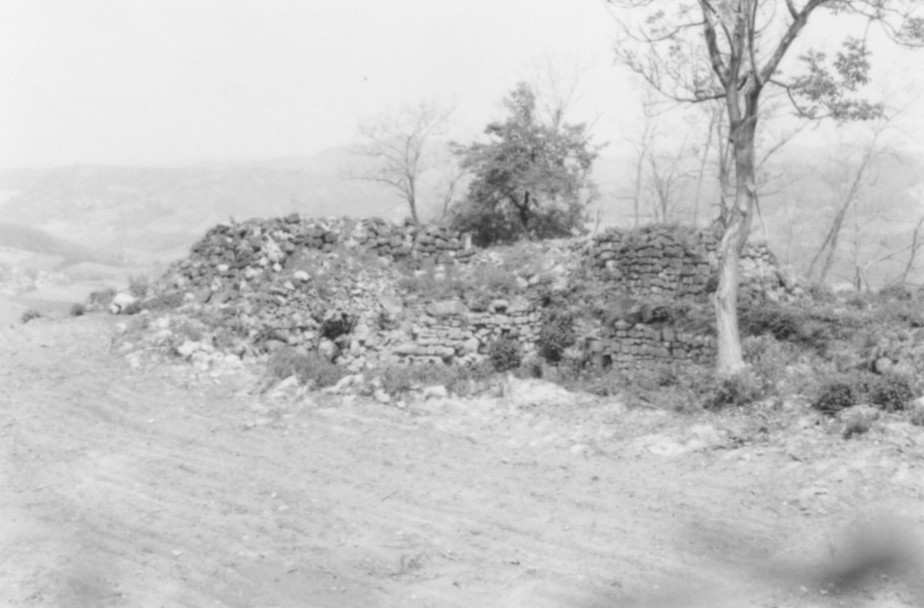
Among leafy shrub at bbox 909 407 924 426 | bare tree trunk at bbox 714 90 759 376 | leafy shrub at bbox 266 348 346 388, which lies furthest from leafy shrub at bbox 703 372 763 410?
leafy shrub at bbox 266 348 346 388

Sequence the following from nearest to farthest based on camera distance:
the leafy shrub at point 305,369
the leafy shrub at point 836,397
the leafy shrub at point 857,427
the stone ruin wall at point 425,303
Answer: the leafy shrub at point 857,427 < the leafy shrub at point 836,397 < the leafy shrub at point 305,369 < the stone ruin wall at point 425,303

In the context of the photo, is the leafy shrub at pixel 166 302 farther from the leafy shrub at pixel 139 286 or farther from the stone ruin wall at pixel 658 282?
the stone ruin wall at pixel 658 282

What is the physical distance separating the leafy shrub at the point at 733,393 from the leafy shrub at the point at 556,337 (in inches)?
140

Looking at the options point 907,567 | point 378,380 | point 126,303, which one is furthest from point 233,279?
point 907,567

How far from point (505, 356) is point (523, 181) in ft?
33.3

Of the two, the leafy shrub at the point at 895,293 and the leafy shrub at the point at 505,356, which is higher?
the leafy shrub at the point at 895,293

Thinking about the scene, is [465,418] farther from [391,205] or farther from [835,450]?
[391,205]

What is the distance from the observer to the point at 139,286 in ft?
51.1

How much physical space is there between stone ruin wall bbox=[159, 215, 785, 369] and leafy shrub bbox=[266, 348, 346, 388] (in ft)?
2.27

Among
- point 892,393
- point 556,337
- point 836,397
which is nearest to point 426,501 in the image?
point 836,397

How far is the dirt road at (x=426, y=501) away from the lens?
547cm

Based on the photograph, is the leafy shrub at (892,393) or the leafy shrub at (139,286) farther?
the leafy shrub at (139,286)

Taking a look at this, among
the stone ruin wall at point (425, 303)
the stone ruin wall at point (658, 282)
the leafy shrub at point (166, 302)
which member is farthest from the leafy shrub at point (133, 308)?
the stone ruin wall at point (658, 282)

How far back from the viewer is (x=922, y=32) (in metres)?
10.7
